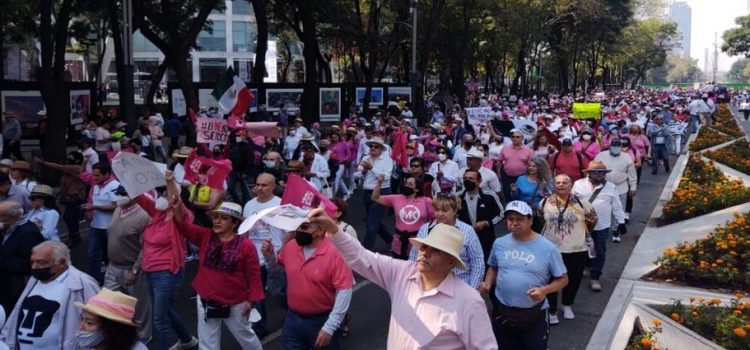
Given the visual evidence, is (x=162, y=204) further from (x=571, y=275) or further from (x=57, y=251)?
(x=571, y=275)

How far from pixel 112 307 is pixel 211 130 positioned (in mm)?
7359

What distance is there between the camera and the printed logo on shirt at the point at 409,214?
805 cm

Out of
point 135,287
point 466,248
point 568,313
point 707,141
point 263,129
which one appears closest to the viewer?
point 466,248

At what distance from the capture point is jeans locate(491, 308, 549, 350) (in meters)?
5.59

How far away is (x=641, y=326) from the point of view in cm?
703

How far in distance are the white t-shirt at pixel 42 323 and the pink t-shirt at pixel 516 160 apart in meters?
8.68

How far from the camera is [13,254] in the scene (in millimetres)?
6477

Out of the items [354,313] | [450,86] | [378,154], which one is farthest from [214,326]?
[450,86]

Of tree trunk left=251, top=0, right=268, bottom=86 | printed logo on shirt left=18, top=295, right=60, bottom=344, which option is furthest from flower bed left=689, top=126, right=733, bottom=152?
printed logo on shirt left=18, top=295, right=60, bottom=344

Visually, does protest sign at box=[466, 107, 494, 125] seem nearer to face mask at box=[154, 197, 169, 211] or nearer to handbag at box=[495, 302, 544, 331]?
face mask at box=[154, 197, 169, 211]

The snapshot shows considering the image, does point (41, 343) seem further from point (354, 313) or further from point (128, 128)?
point (128, 128)

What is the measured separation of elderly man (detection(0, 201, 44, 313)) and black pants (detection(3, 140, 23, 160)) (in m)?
14.2

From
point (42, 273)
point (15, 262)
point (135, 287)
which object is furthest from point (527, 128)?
point (42, 273)

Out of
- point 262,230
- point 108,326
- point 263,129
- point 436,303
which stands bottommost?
point 262,230
